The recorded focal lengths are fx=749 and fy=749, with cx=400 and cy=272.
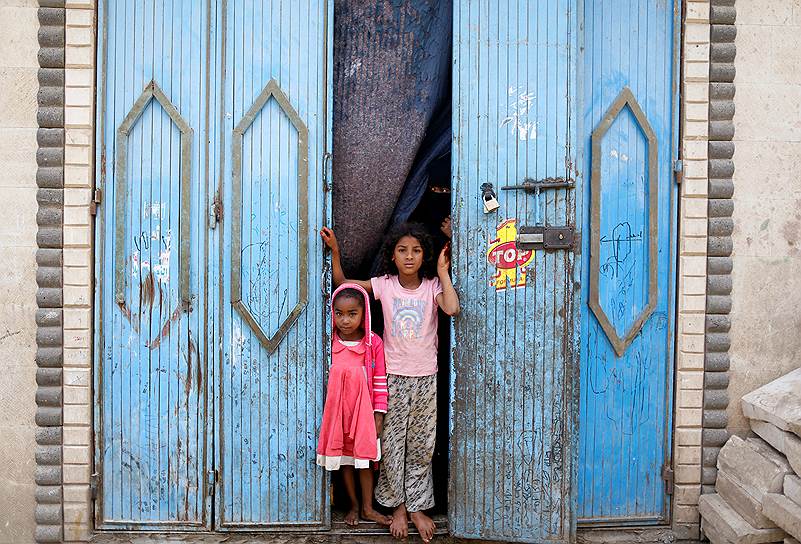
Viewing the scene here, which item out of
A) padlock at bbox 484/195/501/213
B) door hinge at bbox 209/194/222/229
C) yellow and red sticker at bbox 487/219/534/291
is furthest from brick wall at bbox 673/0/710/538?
door hinge at bbox 209/194/222/229

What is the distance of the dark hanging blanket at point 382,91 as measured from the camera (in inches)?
163

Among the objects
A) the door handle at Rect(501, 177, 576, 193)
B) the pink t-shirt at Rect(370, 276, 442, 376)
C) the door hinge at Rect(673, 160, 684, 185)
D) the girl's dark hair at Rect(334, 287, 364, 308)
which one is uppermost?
the door hinge at Rect(673, 160, 684, 185)

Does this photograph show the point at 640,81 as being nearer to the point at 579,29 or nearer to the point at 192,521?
the point at 579,29

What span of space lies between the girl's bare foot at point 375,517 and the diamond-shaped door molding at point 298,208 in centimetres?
101

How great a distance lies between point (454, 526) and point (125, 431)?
171 cm

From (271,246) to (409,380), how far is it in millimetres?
967

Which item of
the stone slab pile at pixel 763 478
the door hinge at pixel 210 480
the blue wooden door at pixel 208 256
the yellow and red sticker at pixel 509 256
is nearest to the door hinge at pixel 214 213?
the blue wooden door at pixel 208 256

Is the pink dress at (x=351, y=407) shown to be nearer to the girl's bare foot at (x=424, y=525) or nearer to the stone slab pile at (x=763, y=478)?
the girl's bare foot at (x=424, y=525)

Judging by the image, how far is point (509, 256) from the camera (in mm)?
3674

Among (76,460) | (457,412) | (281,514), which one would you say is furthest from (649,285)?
(76,460)

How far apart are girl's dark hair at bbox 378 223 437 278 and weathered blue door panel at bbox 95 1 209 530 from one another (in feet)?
3.09

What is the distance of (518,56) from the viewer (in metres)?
3.65

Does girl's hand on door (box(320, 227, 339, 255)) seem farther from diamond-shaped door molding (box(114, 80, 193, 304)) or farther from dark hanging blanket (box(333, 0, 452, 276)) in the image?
diamond-shaped door molding (box(114, 80, 193, 304))

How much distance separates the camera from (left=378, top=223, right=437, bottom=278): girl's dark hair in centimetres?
382
